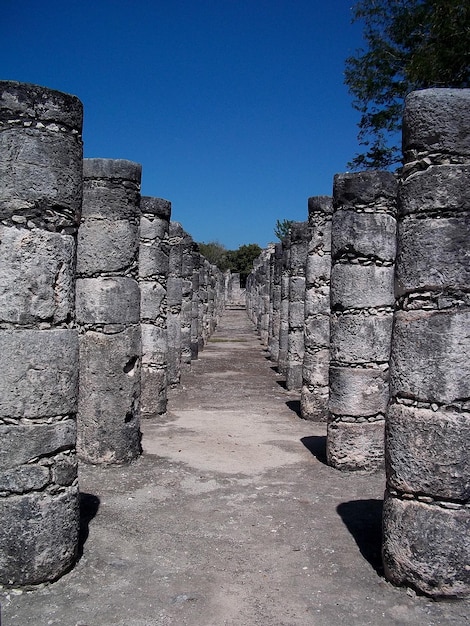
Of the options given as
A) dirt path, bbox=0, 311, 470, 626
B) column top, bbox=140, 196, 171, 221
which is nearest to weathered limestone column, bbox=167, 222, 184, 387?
column top, bbox=140, 196, 171, 221

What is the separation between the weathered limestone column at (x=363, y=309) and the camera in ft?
26.5

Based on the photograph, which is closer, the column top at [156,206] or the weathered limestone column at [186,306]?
the column top at [156,206]

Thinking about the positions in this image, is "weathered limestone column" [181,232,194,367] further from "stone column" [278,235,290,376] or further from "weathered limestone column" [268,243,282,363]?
"weathered limestone column" [268,243,282,363]

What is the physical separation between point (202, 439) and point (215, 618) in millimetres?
5142

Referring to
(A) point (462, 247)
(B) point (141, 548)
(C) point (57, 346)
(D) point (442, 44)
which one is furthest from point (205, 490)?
(D) point (442, 44)

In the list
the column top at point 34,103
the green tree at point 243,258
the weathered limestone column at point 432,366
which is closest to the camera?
the weathered limestone column at point 432,366

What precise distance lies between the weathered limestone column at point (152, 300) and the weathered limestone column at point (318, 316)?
8.28 feet

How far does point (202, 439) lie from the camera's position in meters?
9.55

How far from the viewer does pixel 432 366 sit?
4.77m

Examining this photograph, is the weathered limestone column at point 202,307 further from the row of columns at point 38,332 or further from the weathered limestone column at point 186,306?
the row of columns at point 38,332

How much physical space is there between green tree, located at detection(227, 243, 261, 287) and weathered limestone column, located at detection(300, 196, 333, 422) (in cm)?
5848

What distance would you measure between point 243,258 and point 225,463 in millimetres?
64755

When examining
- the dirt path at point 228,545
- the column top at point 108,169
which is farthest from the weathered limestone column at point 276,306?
the column top at point 108,169

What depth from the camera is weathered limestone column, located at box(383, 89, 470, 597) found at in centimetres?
464
